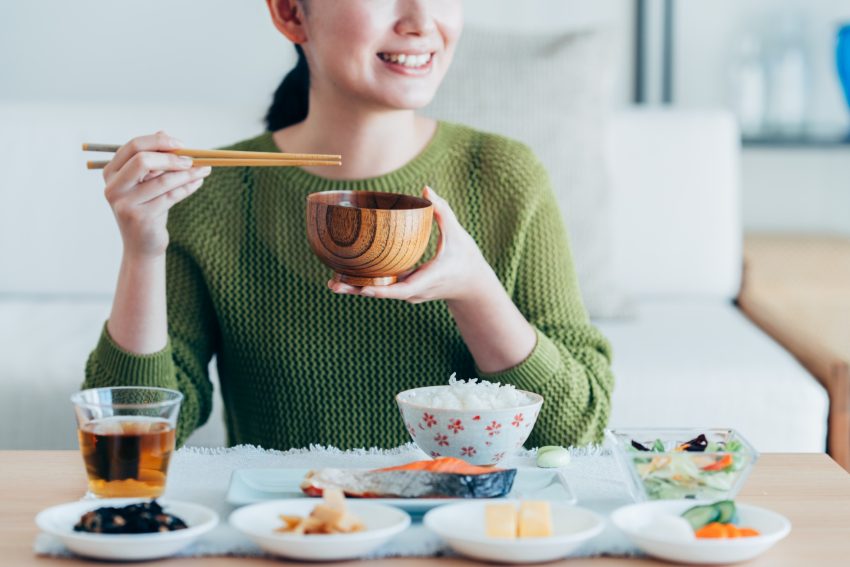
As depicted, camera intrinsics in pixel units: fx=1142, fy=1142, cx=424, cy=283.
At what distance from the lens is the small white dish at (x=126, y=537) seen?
870mm

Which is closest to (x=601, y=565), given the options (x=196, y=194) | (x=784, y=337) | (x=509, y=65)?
(x=196, y=194)

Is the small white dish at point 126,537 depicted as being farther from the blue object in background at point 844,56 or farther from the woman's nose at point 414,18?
the blue object in background at point 844,56

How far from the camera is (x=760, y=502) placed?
1.06 meters

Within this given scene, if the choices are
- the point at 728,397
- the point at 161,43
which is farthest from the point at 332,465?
the point at 161,43

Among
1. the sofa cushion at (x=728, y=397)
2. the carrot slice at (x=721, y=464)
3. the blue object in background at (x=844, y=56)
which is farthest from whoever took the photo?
the blue object in background at (x=844, y=56)

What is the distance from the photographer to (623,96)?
324 cm

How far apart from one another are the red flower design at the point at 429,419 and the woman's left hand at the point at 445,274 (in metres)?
0.14

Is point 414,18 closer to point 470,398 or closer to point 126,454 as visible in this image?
point 470,398

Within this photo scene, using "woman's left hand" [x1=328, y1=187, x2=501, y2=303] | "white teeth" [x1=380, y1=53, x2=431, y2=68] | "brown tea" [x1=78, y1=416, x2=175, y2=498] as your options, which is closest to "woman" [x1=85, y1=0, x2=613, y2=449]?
"white teeth" [x1=380, y1=53, x2=431, y2=68]

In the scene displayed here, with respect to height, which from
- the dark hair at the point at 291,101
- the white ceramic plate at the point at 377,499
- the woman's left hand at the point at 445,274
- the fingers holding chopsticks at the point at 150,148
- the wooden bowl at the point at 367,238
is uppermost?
the dark hair at the point at 291,101

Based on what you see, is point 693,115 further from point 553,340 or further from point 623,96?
point 553,340

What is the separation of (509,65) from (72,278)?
1.11 meters

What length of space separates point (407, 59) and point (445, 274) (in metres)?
0.34

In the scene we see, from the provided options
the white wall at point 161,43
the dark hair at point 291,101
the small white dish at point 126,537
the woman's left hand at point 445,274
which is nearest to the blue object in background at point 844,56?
the white wall at point 161,43
